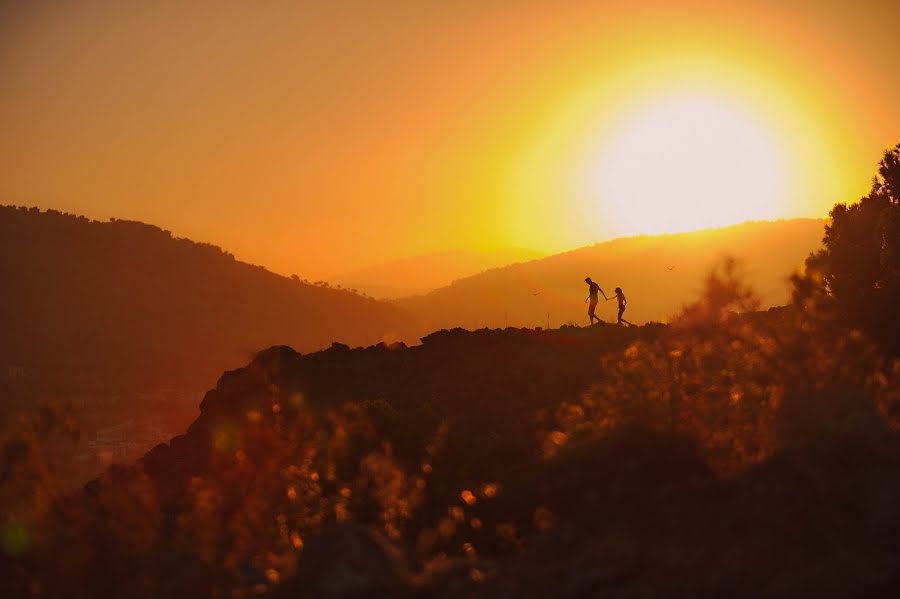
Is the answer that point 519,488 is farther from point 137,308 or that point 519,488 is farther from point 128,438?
point 137,308

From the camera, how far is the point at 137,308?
128375 mm

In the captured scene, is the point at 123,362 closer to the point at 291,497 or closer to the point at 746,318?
the point at 746,318

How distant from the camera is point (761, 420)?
38.1ft

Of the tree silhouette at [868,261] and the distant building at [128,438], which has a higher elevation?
the tree silhouette at [868,261]

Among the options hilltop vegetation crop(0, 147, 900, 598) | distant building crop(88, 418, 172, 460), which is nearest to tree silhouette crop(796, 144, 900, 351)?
hilltop vegetation crop(0, 147, 900, 598)

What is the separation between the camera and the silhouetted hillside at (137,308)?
11594 cm

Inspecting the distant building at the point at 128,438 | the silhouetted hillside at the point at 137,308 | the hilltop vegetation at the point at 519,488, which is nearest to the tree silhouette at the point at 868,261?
the hilltop vegetation at the point at 519,488

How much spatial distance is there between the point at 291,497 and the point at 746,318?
18.8m

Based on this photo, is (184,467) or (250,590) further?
(184,467)

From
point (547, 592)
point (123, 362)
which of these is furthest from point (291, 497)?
point (123, 362)

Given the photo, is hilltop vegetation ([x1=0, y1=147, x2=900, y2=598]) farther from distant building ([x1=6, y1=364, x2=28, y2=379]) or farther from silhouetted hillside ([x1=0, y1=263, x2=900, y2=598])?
distant building ([x1=6, y1=364, x2=28, y2=379])

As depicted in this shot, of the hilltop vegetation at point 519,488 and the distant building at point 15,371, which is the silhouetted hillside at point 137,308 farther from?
the hilltop vegetation at point 519,488

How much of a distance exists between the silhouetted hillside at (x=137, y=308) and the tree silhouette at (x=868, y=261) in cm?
9462

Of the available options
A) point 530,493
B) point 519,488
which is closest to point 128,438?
point 519,488
